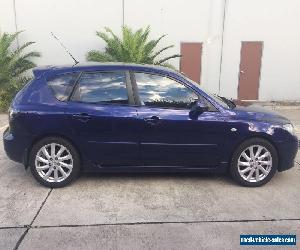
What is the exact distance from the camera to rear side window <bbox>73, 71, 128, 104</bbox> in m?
5.25

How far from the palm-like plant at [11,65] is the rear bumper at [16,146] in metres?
5.39

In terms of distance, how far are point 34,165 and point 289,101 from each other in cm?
872

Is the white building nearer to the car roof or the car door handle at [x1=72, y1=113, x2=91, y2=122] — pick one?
the car roof

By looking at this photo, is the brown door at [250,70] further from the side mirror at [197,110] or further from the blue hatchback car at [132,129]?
the side mirror at [197,110]

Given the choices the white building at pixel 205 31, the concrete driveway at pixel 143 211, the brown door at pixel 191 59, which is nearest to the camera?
the concrete driveway at pixel 143 211

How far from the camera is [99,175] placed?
579 cm

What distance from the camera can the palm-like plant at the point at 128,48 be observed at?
10.5m

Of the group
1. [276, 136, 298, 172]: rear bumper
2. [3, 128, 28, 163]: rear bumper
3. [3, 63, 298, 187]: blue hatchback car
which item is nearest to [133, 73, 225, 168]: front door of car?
[3, 63, 298, 187]: blue hatchback car

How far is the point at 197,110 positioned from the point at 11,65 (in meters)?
7.01

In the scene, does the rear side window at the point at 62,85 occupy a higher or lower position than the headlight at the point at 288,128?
higher

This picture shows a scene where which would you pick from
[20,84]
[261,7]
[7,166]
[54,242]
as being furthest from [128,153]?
[261,7]

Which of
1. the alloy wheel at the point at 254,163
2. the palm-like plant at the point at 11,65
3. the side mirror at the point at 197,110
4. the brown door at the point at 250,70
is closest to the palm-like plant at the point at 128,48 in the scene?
the palm-like plant at the point at 11,65

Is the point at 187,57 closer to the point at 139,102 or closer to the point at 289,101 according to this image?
the point at 289,101

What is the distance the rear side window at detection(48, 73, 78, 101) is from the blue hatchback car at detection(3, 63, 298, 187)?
0.01 m
